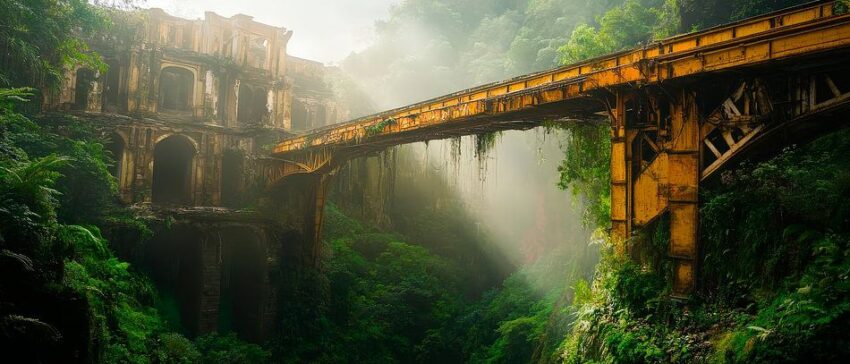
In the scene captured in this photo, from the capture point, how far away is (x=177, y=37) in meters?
28.0

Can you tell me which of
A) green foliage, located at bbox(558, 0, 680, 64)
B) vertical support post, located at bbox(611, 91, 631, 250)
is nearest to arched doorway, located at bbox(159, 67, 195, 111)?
green foliage, located at bbox(558, 0, 680, 64)

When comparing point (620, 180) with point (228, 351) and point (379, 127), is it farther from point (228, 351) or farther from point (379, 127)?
point (228, 351)

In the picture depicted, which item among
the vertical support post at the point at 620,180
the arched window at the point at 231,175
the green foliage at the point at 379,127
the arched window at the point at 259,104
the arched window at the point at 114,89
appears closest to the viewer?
the vertical support post at the point at 620,180

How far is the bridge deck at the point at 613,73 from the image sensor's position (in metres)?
7.07

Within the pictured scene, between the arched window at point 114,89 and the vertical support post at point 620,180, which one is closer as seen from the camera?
the vertical support post at point 620,180

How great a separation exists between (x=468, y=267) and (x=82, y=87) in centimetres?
2250

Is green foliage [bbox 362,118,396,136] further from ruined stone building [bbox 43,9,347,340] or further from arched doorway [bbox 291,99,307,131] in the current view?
arched doorway [bbox 291,99,307,131]

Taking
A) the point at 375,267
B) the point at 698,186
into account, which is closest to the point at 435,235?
the point at 375,267

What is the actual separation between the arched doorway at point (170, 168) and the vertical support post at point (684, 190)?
23.2 meters

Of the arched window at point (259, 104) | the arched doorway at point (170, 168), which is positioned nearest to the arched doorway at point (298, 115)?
the arched window at point (259, 104)

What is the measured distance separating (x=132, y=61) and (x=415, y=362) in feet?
62.9

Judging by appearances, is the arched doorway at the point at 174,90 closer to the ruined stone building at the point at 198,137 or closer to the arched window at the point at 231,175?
the ruined stone building at the point at 198,137

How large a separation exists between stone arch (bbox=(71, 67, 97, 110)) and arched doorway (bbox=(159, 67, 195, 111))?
397 centimetres

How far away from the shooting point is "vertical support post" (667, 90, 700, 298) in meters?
8.19
